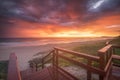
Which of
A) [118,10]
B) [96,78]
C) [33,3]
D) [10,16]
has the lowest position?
[96,78]

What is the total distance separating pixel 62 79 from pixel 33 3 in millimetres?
10469

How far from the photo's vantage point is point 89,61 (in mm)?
2504

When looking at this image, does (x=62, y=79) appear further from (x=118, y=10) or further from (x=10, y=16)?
(x=10, y=16)

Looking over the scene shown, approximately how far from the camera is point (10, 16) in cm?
4734

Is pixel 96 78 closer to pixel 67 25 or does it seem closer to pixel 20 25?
pixel 67 25

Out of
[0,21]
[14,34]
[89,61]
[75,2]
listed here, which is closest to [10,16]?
[0,21]

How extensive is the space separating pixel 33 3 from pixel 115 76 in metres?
11.2

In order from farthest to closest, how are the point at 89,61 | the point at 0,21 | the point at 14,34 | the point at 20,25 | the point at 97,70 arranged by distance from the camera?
1. the point at 14,34
2. the point at 20,25
3. the point at 0,21
4. the point at 89,61
5. the point at 97,70

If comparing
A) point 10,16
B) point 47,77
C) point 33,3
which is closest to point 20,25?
point 10,16

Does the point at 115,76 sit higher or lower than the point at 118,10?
lower

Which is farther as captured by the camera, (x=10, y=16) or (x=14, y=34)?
(x=14, y=34)

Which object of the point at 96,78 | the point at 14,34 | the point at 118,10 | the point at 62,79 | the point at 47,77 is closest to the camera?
the point at 62,79

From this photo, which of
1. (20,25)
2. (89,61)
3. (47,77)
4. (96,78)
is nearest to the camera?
(89,61)

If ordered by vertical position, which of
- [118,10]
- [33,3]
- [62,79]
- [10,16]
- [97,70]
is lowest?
[62,79]
